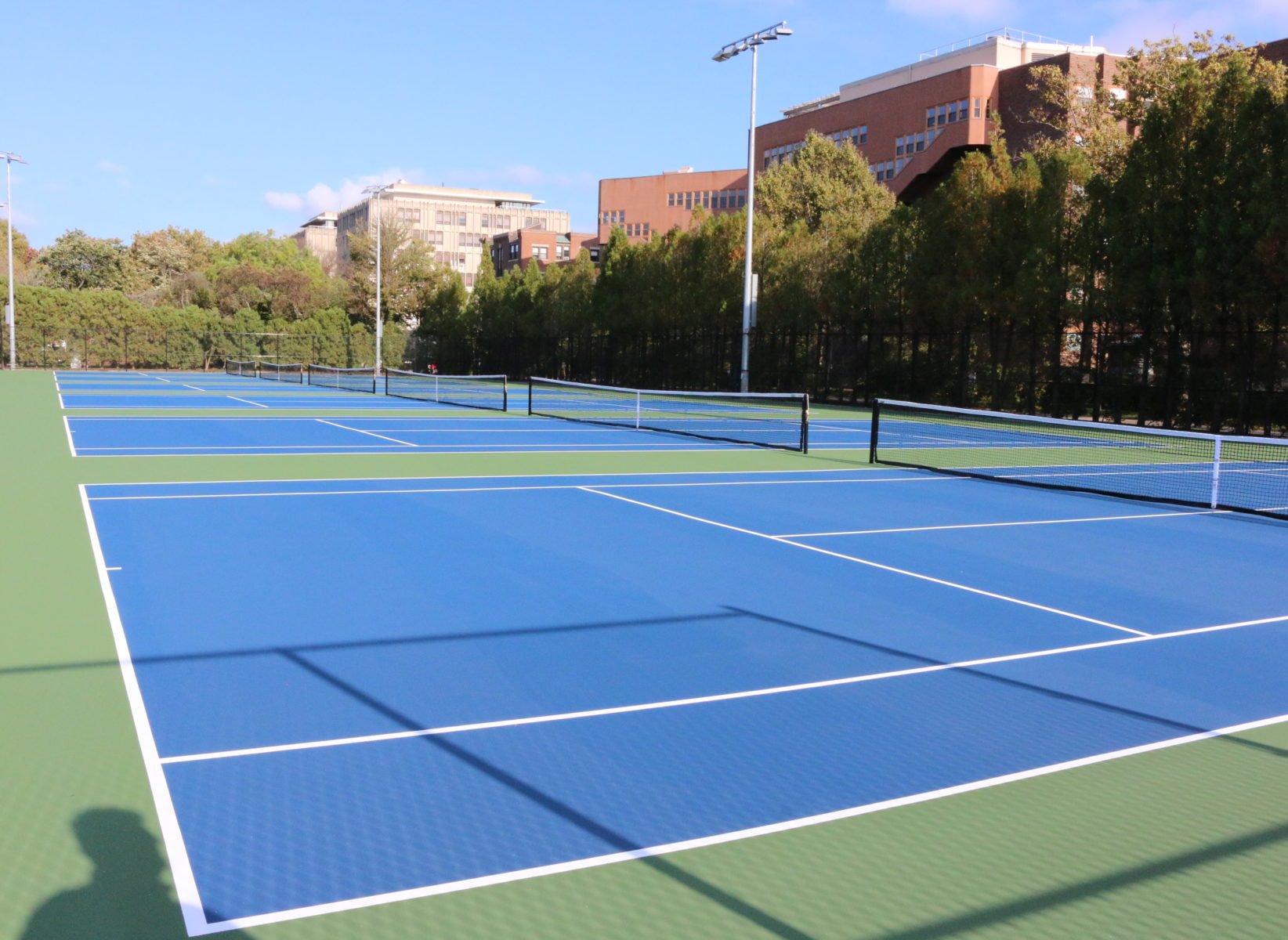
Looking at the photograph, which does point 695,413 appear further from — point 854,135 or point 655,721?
point 854,135

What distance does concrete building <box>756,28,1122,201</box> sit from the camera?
56.6 m

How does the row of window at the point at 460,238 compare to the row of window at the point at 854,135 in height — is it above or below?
above

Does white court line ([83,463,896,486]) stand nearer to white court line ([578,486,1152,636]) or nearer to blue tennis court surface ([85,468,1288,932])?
blue tennis court surface ([85,468,1288,932])

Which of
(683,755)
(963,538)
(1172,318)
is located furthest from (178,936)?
(1172,318)

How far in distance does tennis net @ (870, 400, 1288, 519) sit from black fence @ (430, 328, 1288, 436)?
227cm

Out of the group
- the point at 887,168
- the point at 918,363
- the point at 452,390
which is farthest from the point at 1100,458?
the point at 887,168

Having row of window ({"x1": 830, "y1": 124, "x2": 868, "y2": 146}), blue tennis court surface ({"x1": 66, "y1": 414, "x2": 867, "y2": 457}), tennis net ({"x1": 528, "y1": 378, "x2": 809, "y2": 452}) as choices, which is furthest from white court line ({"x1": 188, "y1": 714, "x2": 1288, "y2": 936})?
row of window ({"x1": 830, "y1": 124, "x2": 868, "y2": 146})

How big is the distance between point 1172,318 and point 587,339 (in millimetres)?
31491

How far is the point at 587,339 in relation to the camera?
55.4 meters

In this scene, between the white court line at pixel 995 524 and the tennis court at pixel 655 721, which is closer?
the tennis court at pixel 655 721

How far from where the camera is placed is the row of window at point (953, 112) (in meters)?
61.3

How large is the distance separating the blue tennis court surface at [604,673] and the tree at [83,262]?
97541 mm

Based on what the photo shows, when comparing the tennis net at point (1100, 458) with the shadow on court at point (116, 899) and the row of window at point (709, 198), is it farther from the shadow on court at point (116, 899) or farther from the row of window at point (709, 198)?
the row of window at point (709, 198)

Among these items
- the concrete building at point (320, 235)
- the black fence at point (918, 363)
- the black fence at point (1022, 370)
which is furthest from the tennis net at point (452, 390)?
the concrete building at point (320, 235)
